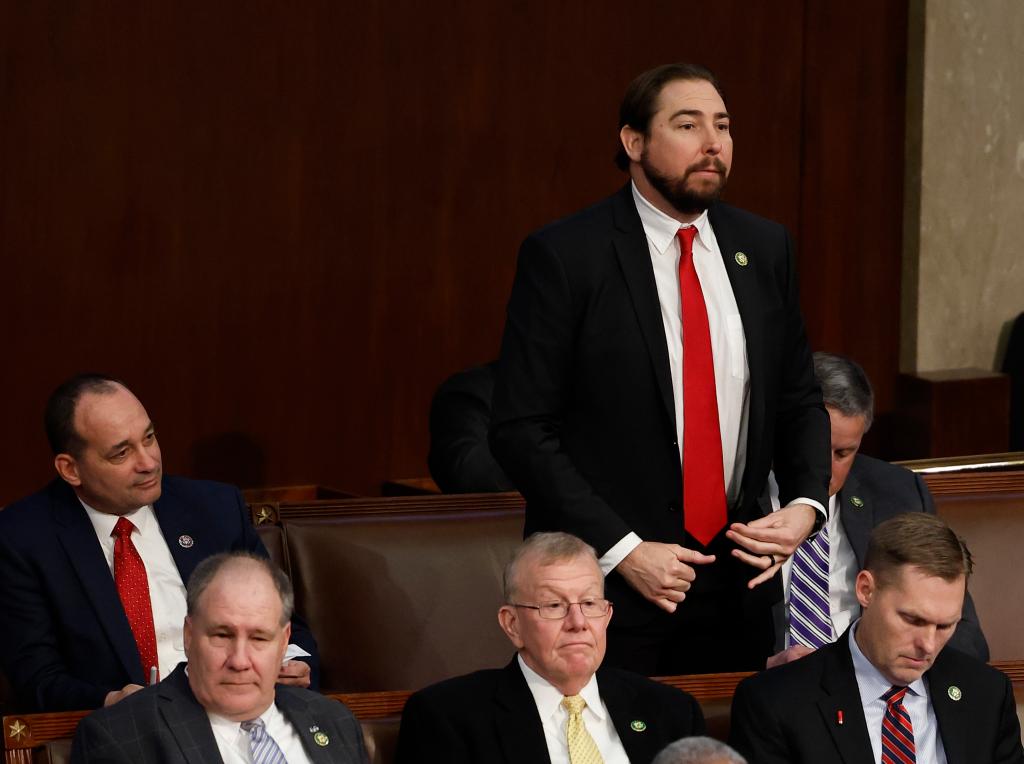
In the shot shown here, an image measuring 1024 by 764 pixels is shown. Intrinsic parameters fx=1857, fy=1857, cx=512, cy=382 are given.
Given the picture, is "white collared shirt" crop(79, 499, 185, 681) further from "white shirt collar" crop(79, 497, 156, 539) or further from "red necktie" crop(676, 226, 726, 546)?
"red necktie" crop(676, 226, 726, 546)

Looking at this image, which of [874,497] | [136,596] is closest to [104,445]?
[136,596]

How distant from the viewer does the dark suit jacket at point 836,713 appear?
2559mm

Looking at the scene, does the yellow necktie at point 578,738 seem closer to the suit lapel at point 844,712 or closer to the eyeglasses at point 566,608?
the eyeglasses at point 566,608

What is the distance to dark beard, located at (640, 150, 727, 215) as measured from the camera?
2.48m

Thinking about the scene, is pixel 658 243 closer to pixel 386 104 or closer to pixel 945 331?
pixel 386 104

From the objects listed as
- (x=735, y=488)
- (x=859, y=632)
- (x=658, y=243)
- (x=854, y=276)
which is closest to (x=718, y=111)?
(x=658, y=243)

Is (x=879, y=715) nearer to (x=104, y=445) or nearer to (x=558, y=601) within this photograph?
(x=558, y=601)

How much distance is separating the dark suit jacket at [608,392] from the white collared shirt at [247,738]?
450mm

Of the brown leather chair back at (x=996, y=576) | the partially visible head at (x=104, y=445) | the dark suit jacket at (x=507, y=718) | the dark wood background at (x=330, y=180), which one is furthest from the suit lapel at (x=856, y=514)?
the dark wood background at (x=330, y=180)

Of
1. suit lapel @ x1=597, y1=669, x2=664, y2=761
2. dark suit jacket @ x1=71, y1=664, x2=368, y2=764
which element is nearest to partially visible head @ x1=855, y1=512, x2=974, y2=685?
suit lapel @ x1=597, y1=669, x2=664, y2=761

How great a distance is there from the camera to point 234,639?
2.46 m

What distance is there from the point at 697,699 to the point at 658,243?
0.65 meters

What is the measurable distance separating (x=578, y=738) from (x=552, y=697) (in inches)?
2.7

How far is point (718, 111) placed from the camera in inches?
98.2
